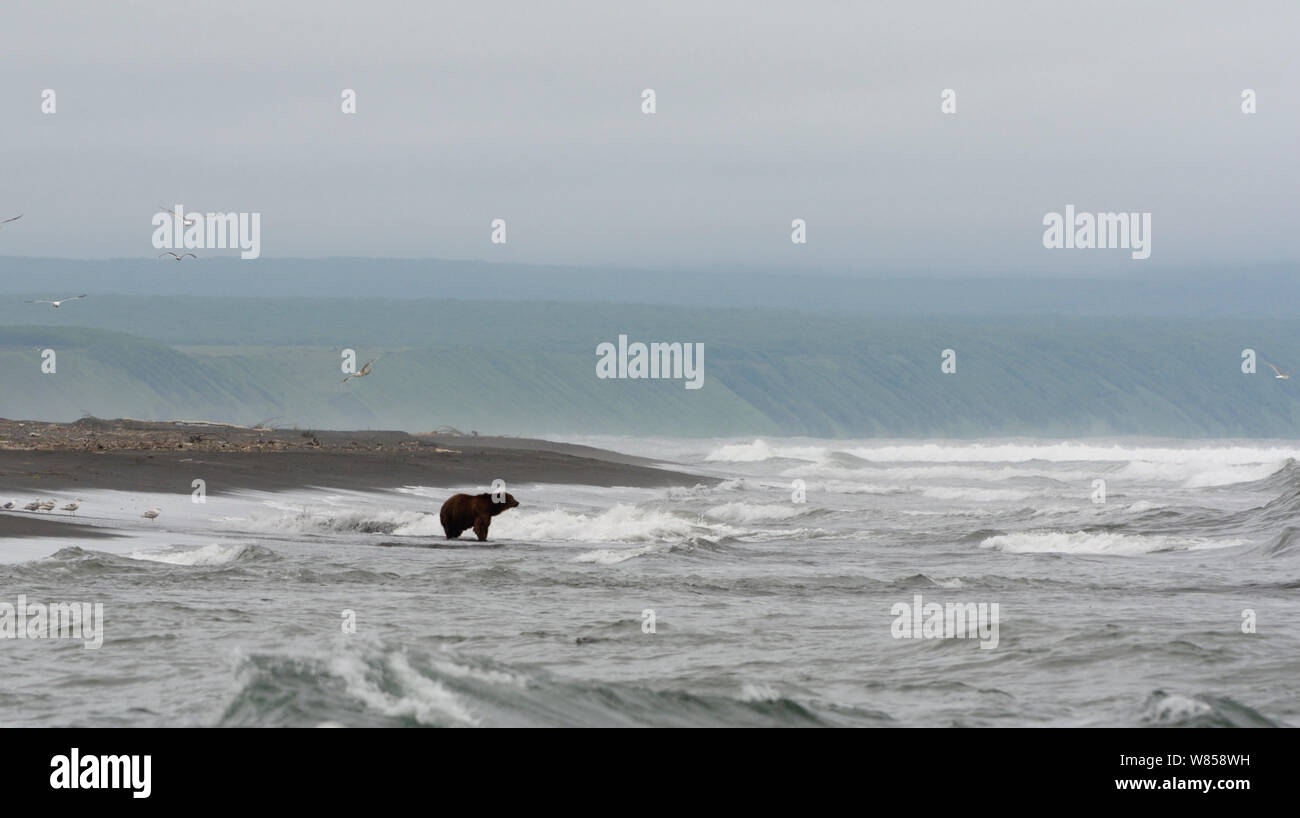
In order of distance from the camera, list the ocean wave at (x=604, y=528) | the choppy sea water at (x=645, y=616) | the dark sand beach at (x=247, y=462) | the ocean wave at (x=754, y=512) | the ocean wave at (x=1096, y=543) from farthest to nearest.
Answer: the ocean wave at (x=754, y=512) < the dark sand beach at (x=247, y=462) < the ocean wave at (x=604, y=528) < the ocean wave at (x=1096, y=543) < the choppy sea water at (x=645, y=616)

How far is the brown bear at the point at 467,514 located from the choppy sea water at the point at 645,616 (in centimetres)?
49

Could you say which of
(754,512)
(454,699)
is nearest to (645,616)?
(454,699)

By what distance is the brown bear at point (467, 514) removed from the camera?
88.3 ft

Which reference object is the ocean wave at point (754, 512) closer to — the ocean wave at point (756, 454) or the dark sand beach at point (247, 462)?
the dark sand beach at point (247, 462)

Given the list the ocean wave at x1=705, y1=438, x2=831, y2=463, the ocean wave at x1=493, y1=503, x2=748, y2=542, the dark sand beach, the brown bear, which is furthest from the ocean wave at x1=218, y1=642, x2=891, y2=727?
the ocean wave at x1=705, y1=438, x2=831, y2=463

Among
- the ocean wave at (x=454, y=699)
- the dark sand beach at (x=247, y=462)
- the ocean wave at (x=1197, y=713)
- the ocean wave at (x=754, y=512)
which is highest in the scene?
the dark sand beach at (x=247, y=462)

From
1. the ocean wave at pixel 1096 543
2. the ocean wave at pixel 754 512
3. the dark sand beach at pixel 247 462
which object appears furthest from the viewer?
the ocean wave at pixel 754 512

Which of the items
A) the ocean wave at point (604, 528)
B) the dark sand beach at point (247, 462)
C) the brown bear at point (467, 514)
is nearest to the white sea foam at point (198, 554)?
the dark sand beach at point (247, 462)

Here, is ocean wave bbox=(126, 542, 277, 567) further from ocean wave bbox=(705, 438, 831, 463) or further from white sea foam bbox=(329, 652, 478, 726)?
ocean wave bbox=(705, 438, 831, 463)

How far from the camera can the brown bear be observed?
2692 centimetres

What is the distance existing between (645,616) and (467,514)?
1140 centimetres

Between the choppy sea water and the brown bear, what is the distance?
0.49m

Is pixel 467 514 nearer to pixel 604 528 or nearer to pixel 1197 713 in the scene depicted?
pixel 604 528
